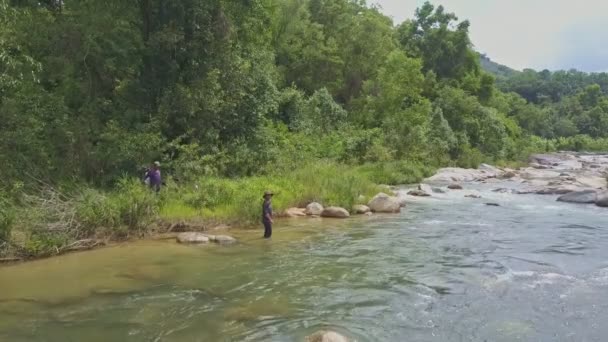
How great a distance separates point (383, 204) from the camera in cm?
2166

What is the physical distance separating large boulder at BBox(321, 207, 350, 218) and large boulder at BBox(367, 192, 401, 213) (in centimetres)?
176

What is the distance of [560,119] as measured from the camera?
98.9 m

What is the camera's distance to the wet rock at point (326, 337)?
304 inches

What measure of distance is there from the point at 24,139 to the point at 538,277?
53.9 feet

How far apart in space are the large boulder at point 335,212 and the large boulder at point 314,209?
17 centimetres

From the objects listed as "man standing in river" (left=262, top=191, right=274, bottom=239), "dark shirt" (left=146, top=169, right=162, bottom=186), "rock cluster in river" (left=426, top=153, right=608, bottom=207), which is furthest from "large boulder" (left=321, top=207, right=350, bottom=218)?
"rock cluster in river" (left=426, top=153, right=608, bottom=207)

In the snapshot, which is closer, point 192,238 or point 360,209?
point 192,238

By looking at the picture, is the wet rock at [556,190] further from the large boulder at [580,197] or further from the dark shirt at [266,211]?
the dark shirt at [266,211]

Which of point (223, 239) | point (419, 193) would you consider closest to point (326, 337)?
point (223, 239)

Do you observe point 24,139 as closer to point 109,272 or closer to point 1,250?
point 1,250

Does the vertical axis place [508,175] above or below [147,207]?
above

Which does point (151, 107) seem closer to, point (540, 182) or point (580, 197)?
point (580, 197)

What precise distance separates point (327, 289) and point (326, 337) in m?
3.22

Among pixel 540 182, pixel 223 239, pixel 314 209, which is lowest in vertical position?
Result: pixel 223 239
